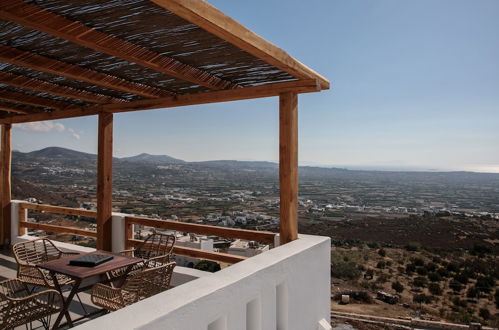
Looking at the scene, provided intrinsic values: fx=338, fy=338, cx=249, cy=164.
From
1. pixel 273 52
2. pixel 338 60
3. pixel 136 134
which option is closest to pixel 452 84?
pixel 338 60

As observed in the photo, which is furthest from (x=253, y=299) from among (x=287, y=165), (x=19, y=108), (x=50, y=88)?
(x=19, y=108)

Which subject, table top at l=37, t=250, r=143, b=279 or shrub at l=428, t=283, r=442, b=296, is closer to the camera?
table top at l=37, t=250, r=143, b=279

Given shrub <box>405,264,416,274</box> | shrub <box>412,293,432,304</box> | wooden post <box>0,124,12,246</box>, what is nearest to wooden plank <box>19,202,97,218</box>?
wooden post <box>0,124,12,246</box>

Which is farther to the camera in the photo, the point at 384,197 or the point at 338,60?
the point at 384,197

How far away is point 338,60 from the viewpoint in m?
25.2

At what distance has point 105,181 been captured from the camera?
4809 millimetres

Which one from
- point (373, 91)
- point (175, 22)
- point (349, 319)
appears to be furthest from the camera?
point (373, 91)

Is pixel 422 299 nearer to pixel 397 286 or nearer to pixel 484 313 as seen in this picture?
pixel 397 286

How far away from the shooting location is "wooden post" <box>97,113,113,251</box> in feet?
15.5

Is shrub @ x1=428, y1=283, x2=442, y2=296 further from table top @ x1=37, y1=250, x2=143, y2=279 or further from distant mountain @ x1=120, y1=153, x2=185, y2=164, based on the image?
table top @ x1=37, y1=250, x2=143, y2=279

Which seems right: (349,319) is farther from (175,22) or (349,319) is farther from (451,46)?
(451,46)

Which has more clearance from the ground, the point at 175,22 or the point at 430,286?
the point at 175,22

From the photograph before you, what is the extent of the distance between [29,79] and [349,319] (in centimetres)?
2142

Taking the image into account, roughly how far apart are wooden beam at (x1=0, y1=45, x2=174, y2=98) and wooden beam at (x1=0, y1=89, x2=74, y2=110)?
1586 millimetres
